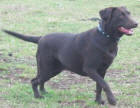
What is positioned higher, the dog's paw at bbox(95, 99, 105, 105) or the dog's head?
the dog's head

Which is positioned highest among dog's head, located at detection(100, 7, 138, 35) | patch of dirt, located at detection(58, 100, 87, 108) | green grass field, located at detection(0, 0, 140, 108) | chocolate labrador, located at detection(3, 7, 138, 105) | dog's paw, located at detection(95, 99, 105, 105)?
dog's head, located at detection(100, 7, 138, 35)

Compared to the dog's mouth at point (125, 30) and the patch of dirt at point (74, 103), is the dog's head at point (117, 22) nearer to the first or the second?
the dog's mouth at point (125, 30)

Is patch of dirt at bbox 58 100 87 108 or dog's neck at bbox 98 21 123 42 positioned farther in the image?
patch of dirt at bbox 58 100 87 108

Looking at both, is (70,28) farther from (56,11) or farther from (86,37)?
(86,37)

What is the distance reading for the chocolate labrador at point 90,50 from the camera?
6.29m

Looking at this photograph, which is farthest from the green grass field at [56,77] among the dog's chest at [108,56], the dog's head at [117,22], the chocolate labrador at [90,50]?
the dog's head at [117,22]

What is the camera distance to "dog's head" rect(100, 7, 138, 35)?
627 cm

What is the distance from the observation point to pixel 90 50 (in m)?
6.39

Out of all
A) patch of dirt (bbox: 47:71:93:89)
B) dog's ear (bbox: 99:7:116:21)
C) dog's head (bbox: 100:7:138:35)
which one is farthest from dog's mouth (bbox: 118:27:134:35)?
patch of dirt (bbox: 47:71:93:89)

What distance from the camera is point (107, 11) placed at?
250 inches

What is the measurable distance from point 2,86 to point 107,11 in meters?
2.43

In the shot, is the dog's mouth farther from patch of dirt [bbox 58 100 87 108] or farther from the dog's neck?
patch of dirt [bbox 58 100 87 108]

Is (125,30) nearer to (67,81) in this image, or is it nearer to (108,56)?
(108,56)

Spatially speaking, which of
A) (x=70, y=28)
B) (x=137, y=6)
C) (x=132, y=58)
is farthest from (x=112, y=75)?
(x=137, y=6)
